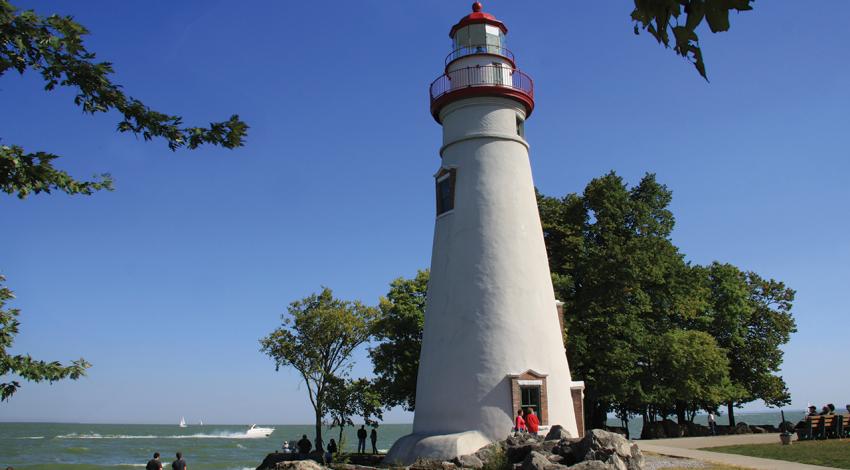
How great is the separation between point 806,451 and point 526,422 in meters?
7.33

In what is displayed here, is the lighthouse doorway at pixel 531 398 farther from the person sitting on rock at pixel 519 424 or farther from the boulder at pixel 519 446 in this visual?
the boulder at pixel 519 446

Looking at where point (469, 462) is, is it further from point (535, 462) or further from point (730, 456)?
point (730, 456)

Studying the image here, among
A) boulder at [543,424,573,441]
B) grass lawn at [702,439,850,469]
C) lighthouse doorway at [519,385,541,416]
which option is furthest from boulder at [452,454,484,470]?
grass lawn at [702,439,850,469]

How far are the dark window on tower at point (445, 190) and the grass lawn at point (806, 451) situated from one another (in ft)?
35.8

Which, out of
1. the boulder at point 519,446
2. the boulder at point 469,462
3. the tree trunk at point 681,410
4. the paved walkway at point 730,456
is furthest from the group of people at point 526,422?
the tree trunk at point 681,410

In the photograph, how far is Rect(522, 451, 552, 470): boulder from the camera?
13.2 meters

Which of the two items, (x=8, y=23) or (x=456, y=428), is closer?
(x=8, y=23)

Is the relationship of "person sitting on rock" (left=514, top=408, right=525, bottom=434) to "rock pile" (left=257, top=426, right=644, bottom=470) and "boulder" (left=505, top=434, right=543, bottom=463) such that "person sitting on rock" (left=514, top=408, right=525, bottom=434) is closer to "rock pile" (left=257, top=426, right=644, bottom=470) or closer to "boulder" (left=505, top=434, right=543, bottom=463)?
"rock pile" (left=257, top=426, right=644, bottom=470)

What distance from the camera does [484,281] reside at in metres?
18.5

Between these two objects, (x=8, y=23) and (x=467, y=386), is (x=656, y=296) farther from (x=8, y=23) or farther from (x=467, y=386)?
(x=8, y=23)

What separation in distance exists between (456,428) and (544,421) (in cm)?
246

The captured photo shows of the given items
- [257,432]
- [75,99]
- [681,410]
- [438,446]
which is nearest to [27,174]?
[75,99]

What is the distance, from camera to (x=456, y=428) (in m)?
17.7

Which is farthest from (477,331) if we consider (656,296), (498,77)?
(656,296)
